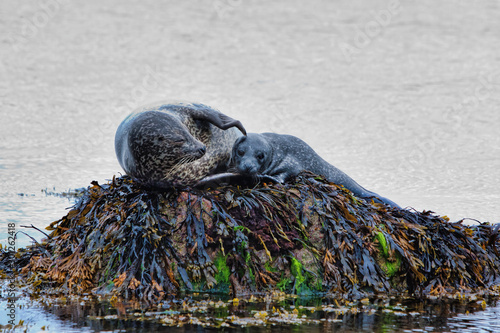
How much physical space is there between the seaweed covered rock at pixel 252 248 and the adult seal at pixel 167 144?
18 cm

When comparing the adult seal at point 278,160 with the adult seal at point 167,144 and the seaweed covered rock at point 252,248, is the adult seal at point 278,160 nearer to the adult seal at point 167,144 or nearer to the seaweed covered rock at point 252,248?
the adult seal at point 167,144

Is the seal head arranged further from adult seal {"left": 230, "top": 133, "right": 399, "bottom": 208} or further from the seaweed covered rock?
the seaweed covered rock

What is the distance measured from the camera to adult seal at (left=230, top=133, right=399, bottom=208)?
5.54 m

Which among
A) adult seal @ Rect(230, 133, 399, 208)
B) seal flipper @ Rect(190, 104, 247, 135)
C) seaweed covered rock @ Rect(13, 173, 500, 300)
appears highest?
seal flipper @ Rect(190, 104, 247, 135)

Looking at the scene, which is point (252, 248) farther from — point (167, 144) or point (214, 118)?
point (214, 118)

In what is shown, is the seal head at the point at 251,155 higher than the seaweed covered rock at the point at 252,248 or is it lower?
higher

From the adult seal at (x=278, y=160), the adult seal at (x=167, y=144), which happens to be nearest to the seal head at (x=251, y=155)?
the adult seal at (x=278, y=160)

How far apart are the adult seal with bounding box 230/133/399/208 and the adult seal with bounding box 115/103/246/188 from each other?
39 centimetres

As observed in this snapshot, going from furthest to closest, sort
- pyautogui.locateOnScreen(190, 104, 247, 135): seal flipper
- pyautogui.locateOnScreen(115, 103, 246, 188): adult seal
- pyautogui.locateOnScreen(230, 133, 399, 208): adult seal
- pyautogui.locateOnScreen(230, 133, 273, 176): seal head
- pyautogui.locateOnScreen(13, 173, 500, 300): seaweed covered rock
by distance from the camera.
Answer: pyautogui.locateOnScreen(230, 133, 399, 208): adult seal, pyautogui.locateOnScreen(230, 133, 273, 176): seal head, pyautogui.locateOnScreen(190, 104, 247, 135): seal flipper, pyautogui.locateOnScreen(115, 103, 246, 188): adult seal, pyautogui.locateOnScreen(13, 173, 500, 300): seaweed covered rock

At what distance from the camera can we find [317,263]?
178 inches

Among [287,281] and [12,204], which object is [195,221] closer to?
[287,281]

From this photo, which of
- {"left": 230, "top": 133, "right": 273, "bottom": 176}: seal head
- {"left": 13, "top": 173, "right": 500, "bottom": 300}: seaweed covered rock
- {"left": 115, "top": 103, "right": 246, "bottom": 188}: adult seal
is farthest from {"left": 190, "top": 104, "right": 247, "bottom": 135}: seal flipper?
{"left": 13, "top": 173, "right": 500, "bottom": 300}: seaweed covered rock

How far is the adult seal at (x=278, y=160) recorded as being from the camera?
5539 mm

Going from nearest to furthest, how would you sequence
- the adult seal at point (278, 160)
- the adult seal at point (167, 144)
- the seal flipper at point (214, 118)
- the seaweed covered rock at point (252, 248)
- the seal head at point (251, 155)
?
the seaweed covered rock at point (252, 248) → the adult seal at point (167, 144) → the seal flipper at point (214, 118) → the seal head at point (251, 155) → the adult seal at point (278, 160)
